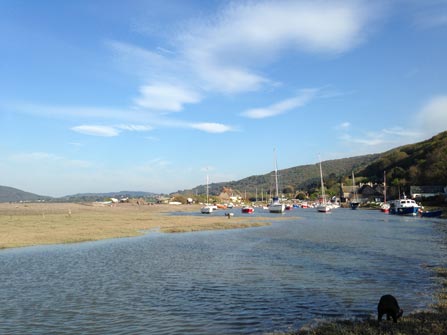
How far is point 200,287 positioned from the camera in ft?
66.6

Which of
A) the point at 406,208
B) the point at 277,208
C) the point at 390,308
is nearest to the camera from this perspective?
the point at 390,308

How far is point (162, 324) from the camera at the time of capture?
1449 centimetres

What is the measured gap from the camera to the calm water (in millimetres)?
14797

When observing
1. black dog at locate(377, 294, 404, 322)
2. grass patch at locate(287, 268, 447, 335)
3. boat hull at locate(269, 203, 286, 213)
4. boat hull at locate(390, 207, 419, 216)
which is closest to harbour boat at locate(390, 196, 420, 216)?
boat hull at locate(390, 207, 419, 216)

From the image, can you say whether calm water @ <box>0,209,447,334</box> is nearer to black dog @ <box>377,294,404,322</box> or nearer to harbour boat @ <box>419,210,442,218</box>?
black dog @ <box>377,294,404,322</box>

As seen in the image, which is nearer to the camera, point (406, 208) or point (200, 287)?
point (200, 287)

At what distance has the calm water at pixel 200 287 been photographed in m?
14.8

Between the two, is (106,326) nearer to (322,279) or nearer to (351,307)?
(351,307)

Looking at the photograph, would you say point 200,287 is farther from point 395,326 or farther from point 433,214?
point 433,214

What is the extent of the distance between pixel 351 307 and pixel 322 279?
5624 millimetres

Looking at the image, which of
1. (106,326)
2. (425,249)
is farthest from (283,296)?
(425,249)

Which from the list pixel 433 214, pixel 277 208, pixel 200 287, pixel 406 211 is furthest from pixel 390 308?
pixel 277 208

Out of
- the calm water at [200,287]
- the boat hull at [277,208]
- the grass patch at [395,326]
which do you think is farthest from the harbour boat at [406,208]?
the grass patch at [395,326]

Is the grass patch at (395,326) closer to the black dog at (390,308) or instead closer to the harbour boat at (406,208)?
the black dog at (390,308)
